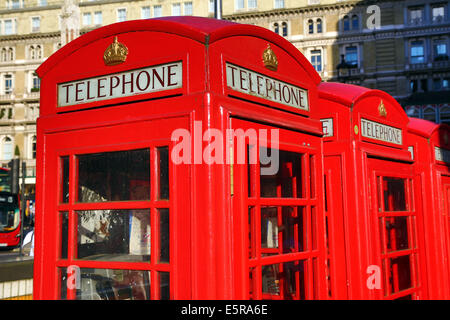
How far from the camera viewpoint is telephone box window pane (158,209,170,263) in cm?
233

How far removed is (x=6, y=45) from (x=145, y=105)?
42.5 m

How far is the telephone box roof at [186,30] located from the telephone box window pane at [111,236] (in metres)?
0.86

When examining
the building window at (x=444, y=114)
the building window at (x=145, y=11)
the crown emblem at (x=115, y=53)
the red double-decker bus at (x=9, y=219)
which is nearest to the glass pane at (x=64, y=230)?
the crown emblem at (x=115, y=53)

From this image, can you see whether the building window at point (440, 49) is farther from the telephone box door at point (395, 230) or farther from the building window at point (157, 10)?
the telephone box door at point (395, 230)

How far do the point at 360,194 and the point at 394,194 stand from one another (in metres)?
0.63

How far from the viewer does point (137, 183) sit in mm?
2498

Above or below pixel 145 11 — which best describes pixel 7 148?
below

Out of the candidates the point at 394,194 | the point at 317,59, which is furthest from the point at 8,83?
the point at 394,194

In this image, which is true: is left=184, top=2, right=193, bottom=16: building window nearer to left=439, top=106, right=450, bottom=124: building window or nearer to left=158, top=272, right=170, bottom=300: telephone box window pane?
left=439, top=106, right=450, bottom=124: building window

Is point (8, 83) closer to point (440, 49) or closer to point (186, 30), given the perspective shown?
point (440, 49)

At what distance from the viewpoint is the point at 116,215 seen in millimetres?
2609

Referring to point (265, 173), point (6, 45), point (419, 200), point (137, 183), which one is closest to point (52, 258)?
point (137, 183)

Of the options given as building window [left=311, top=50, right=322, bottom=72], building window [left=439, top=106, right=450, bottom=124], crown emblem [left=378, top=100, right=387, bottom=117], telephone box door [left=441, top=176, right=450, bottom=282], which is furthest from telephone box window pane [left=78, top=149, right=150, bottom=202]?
building window [left=311, top=50, right=322, bottom=72]

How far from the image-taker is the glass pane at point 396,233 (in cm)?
415
